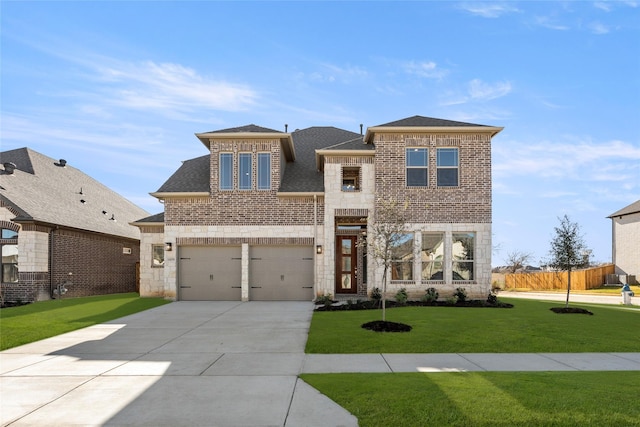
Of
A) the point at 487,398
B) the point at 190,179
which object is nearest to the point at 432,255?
the point at 190,179

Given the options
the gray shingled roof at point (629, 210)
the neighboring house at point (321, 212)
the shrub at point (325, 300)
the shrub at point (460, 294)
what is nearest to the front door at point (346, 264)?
the neighboring house at point (321, 212)

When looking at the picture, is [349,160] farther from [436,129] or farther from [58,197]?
[58,197]

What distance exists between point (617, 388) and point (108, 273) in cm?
2325

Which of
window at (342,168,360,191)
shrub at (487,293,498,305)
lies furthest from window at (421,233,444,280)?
window at (342,168,360,191)

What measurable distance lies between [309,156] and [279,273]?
6659mm

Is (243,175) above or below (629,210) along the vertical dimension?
above

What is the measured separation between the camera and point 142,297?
64.7ft

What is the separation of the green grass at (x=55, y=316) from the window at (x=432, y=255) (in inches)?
438

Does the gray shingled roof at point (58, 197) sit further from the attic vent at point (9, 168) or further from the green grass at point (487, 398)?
the green grass at point (487, 398)

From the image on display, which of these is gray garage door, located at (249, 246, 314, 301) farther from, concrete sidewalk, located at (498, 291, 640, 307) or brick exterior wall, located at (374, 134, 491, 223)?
concrete sidewalk, located at (498, 291, 640, 307)

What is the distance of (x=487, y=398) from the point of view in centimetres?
558

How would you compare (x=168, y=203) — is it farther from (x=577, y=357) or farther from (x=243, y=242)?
(x=577, y=357)

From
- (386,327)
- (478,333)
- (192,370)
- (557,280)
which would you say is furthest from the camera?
(557,280)

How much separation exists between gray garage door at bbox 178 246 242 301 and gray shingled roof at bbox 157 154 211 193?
8.55ft
